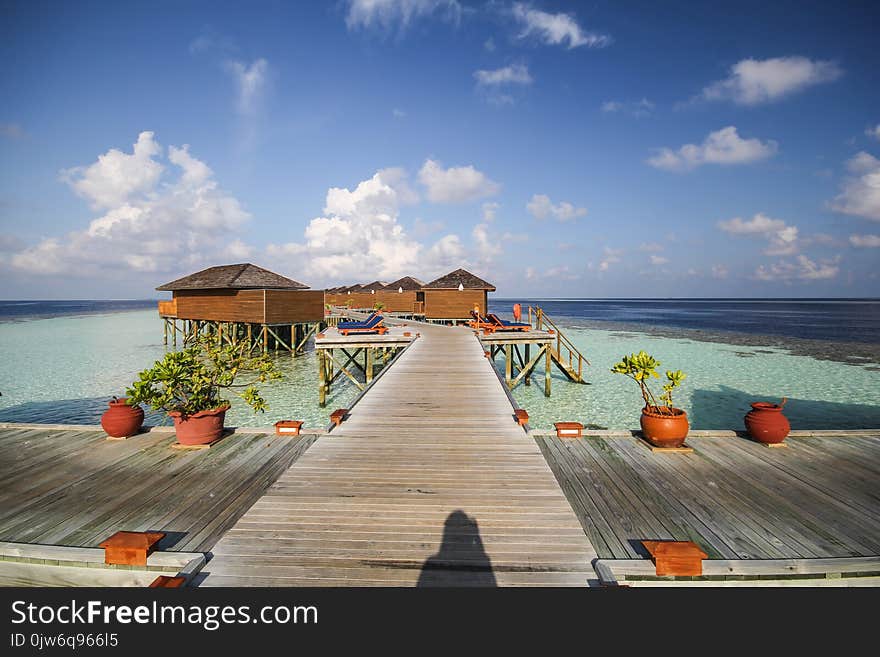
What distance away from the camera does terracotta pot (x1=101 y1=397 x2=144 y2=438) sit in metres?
6.63

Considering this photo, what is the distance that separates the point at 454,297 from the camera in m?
30.5

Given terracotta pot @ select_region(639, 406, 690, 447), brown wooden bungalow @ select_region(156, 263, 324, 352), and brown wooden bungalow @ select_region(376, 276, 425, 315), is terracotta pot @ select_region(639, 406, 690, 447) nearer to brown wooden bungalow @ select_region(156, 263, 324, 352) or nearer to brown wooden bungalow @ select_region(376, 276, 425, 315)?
brown wooden bungalow @ select_region(156, 263, 324, 352)

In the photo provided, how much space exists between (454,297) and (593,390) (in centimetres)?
1519

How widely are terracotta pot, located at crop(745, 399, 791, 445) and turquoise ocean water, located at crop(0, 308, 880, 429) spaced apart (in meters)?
6.23

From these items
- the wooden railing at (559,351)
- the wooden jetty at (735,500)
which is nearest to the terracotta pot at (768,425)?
the wooden jetty at (735,500)

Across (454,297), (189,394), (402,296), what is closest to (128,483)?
(189,394)

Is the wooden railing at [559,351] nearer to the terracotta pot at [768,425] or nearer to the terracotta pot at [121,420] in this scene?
the terracotta pot at [768,425]

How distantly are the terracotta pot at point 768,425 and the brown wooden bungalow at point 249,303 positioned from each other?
2763cm

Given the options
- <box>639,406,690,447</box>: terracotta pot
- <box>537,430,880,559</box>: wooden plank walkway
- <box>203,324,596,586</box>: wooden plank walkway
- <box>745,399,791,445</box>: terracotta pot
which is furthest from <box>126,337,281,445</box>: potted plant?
<box>745,399,791,445</box>: terracotta pot

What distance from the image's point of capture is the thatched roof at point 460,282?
Answer: 30266 mm

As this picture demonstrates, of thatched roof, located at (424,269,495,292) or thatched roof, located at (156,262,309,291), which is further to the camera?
thatched roof, located at (424,269,495,292)
